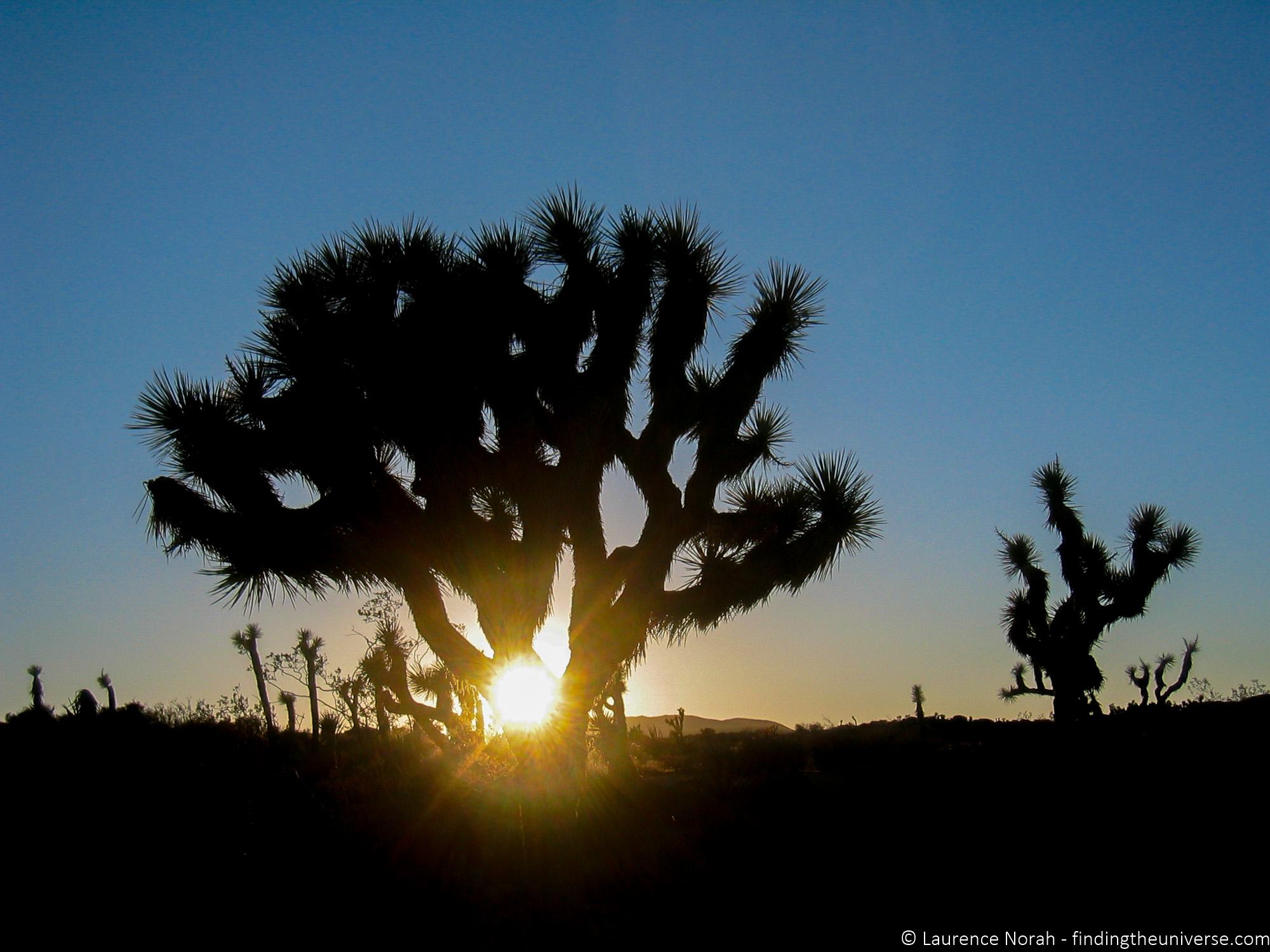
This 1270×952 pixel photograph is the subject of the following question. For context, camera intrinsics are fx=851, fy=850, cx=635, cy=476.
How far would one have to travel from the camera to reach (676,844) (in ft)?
26.6

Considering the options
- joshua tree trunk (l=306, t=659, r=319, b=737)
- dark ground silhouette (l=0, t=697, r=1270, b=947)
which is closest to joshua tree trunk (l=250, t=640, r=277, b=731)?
joshua tree trunk (l=306, t=659, r=319, b=737)

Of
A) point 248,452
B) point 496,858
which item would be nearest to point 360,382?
point 248,452

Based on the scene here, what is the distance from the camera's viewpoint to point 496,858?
7715 mm

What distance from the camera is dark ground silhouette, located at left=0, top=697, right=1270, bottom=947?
6707 millimetres

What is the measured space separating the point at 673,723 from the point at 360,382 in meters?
11.8

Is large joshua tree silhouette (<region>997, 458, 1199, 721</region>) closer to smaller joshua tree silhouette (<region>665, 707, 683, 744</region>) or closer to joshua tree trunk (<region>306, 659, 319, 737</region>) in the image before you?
smaller joshua tree silhouette (<region>665, 707, 683, 744</region>)

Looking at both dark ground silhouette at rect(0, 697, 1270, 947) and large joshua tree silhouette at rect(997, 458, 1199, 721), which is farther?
large joshua tree silhouette at rect(997, 458, 1199, 721)

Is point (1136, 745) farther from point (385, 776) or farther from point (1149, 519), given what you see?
point (385, 776)

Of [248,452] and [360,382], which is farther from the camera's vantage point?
[360,382]

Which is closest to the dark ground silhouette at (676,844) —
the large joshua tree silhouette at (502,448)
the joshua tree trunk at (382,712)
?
the large joshua tree silhouette at (502,448)

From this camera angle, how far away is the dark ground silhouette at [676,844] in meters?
6.71

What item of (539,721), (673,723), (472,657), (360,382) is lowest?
(673,723)

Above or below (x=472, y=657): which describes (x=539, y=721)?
below

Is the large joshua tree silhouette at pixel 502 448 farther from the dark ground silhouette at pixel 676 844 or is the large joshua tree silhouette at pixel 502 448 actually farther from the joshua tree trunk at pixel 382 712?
the joshua tree trunk at pixel 382 712
